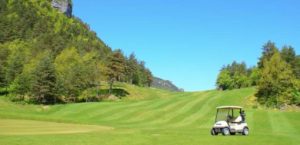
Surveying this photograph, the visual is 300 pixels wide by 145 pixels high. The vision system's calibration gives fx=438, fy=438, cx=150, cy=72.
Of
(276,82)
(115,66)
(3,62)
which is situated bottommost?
(276,82)

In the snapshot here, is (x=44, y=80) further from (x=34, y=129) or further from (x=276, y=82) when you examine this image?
(x=34, y=129)

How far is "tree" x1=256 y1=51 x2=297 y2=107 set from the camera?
265 ft

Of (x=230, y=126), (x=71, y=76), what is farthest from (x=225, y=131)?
(x=71, y=76)

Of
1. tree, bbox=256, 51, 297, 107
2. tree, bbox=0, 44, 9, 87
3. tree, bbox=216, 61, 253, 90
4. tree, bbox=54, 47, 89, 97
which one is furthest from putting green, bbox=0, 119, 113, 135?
tree, bbox=216, 61, 253, 90

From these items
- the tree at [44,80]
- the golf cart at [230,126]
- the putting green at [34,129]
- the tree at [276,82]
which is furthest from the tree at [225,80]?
the golf cart at [230,126]

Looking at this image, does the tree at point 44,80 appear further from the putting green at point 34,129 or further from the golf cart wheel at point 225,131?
the golf cart wheel at point 225,131

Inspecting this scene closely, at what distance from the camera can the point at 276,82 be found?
81.2 metres

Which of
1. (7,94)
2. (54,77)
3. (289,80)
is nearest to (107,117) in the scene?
(54,77)

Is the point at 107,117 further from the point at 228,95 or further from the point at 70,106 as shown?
the point at 228,95

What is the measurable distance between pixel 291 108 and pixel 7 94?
61087 millimetres

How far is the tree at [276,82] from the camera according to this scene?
80.9m

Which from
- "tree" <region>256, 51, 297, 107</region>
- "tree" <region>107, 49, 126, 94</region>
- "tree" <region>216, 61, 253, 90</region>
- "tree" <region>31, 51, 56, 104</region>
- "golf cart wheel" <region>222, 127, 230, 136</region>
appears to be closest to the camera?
"golf cart wheel" <region>222, 127, 230, 136</region>

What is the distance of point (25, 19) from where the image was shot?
17375 cm

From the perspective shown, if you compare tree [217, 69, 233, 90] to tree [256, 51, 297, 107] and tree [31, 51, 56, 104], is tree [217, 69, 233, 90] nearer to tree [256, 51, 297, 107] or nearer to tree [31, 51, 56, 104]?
tree [256, 51, 297, 107]
